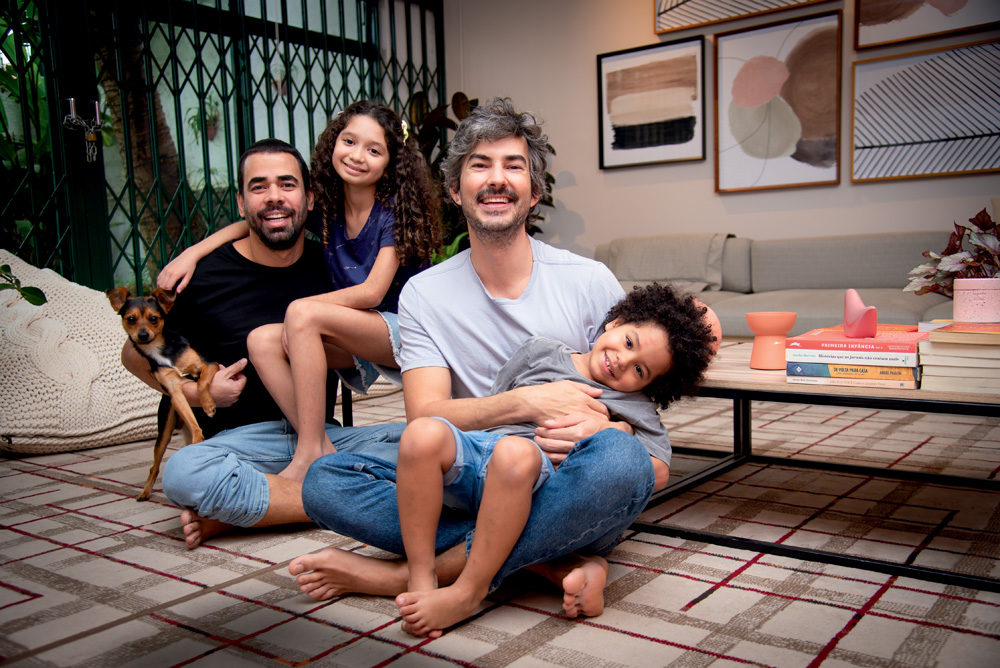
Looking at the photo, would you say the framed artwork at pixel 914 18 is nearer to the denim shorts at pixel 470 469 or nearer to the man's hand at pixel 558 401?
the man's hand at pixel 558 401

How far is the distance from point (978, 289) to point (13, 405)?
9.99 ft

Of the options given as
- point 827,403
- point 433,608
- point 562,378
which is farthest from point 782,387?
point 433,608

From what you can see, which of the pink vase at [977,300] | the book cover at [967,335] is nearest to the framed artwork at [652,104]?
the pink vase at [977,300]

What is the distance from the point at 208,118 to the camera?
4.31 metres

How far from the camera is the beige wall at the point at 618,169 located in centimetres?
434

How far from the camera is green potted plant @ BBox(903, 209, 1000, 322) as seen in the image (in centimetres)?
168

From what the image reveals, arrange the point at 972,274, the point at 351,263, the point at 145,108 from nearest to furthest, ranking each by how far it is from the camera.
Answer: the point at 972,274
the point at 351,263
the point at 145,108

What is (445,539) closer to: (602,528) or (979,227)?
(602,528)

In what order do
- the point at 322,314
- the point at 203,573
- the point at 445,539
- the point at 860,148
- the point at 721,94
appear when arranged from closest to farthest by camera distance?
the point at 445,539, the point at 203,573, the point at 322,314, the point at 860,148, the point at 721,94

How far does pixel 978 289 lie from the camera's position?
1688mm

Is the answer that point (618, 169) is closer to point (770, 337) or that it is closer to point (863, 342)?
point (770, 337)

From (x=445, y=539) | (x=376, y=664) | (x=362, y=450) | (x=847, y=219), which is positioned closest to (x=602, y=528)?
(x=445, y=539)

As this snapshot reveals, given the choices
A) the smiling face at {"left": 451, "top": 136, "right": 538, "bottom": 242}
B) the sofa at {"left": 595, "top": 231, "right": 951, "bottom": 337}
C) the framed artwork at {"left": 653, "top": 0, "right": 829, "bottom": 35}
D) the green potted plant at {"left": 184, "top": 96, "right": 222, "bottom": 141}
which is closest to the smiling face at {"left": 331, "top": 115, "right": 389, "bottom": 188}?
the smiling face at {"left": 451, "top": 136, "right": 538, "bottom": 242}

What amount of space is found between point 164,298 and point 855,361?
1679 mm
